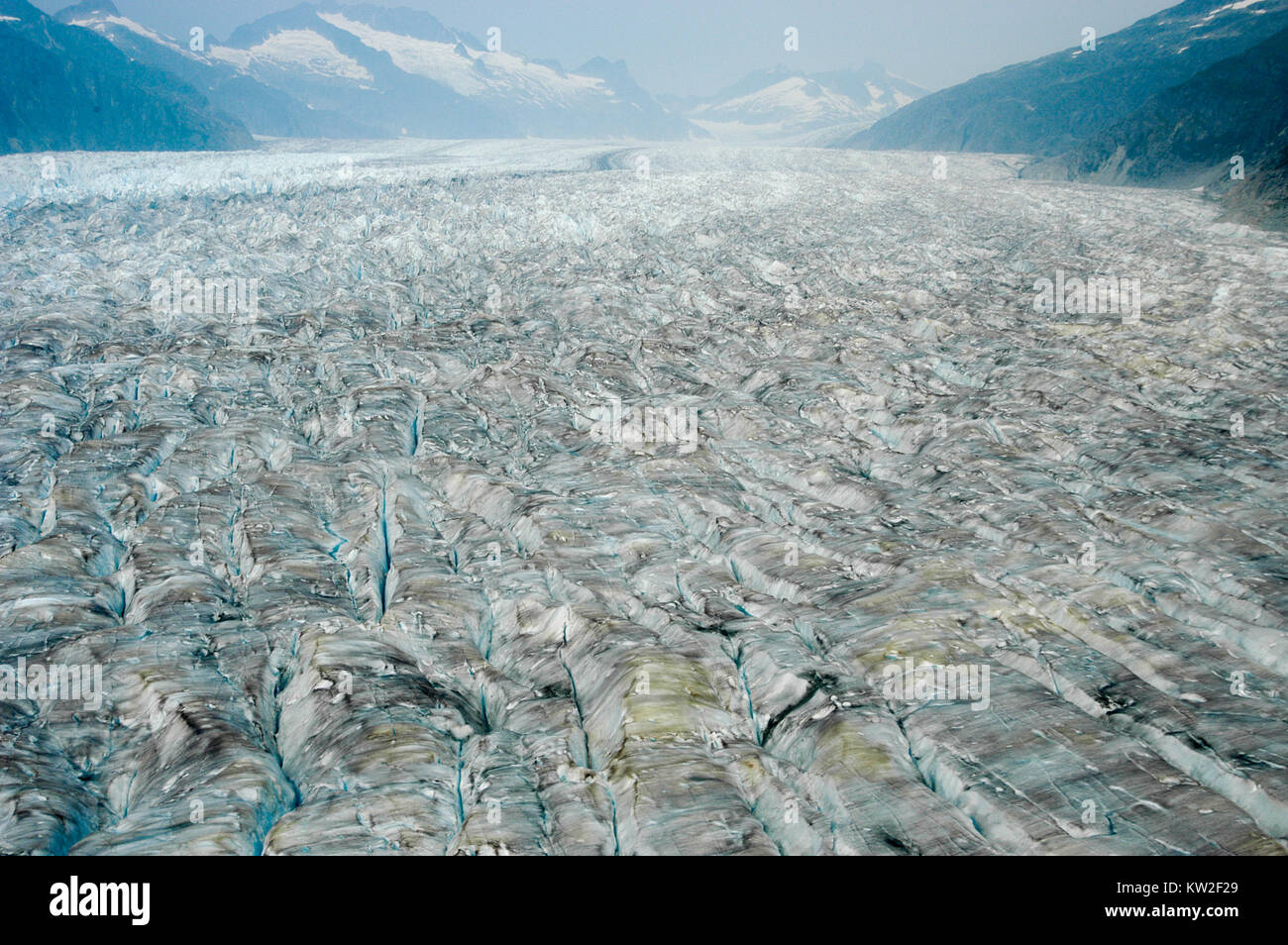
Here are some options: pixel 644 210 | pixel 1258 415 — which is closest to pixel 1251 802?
pixel 1258 415

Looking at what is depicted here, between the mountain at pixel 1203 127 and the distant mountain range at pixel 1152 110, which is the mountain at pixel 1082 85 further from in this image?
the mountain at pixel 1203 127

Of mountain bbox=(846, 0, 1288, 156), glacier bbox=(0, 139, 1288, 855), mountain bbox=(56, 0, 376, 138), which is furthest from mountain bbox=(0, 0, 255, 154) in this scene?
mountain bbox=(846, 0, 1288, 156)

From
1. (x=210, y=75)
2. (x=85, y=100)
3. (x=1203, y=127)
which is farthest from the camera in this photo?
(x=210, y=75)

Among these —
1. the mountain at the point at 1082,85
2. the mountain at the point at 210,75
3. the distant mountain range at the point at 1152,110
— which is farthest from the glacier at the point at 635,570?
the mountain at the point at 210,75

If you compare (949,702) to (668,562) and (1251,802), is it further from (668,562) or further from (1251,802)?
(668,562)

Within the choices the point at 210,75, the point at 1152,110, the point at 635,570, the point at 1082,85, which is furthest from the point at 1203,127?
the point at 210,75

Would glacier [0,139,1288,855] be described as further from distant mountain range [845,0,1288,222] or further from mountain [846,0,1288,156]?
mountain [846,0,1288,156]

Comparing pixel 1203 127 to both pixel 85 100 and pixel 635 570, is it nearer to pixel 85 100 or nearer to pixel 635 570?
pixel 635 570
